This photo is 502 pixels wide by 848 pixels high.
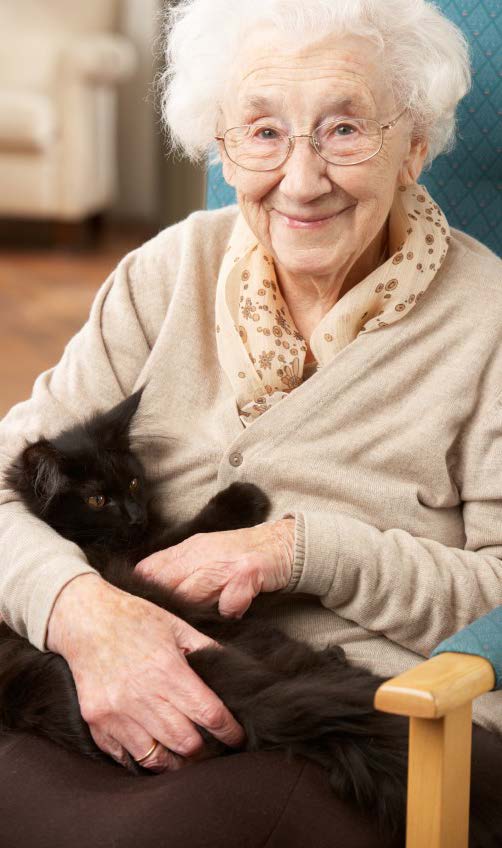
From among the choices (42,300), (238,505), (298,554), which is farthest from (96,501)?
(42,300)

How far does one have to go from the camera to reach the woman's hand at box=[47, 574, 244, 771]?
130cm

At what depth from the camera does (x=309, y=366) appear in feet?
5.62

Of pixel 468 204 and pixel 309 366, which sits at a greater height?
pixel 468 204

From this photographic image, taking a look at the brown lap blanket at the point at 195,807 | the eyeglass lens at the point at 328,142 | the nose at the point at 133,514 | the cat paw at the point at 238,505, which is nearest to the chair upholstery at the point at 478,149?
the eyeglass lens at the point at 328,142

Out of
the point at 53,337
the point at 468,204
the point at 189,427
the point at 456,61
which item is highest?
the point at 456,61

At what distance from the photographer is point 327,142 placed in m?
1.53

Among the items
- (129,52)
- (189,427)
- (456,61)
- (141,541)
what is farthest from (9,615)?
(129,52)

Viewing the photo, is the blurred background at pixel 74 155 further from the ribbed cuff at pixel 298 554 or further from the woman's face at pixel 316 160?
the ribbed cuff at pixel 298 554

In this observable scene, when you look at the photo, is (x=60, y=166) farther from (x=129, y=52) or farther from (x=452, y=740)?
(x=452, y=740)

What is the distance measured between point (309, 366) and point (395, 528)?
29 cm

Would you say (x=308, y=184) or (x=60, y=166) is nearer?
(x=308, y=184)

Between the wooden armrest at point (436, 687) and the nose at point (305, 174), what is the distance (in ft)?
2.28

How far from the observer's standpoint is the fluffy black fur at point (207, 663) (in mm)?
1238

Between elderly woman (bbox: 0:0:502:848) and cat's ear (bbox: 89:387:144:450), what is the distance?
2.6 inches
